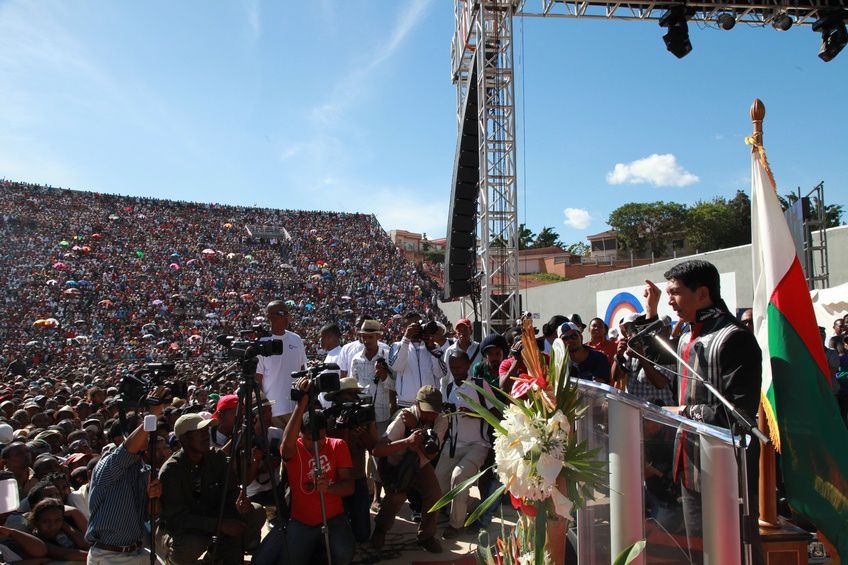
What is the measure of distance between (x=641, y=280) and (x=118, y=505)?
1155 cm

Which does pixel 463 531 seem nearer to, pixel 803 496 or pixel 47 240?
pixel 803 496

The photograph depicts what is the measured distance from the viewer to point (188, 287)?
30.1 metres

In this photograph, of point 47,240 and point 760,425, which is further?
point 47,240

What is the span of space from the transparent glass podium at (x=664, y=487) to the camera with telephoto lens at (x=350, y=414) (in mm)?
2416

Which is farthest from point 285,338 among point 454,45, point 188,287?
point 188,287

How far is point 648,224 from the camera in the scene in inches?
1791

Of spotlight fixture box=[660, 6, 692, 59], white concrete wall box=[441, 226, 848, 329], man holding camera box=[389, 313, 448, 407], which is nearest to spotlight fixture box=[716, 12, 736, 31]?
spotlight fixture box=[660, 6, 692, 59]

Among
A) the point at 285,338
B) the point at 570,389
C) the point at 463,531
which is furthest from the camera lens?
the point at 285,338

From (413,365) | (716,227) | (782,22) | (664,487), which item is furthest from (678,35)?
(716,227)

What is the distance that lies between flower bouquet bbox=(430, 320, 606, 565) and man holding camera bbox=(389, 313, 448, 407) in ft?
12.2

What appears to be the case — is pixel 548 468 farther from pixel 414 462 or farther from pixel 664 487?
pixel 414 462

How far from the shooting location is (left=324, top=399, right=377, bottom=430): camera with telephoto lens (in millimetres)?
4504

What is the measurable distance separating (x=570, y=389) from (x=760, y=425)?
115cm

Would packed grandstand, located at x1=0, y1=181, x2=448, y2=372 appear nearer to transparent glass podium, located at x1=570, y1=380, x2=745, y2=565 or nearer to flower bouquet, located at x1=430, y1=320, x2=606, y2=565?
flower bouquet, located at x1=430, y1=320, x2=606, y2=565
